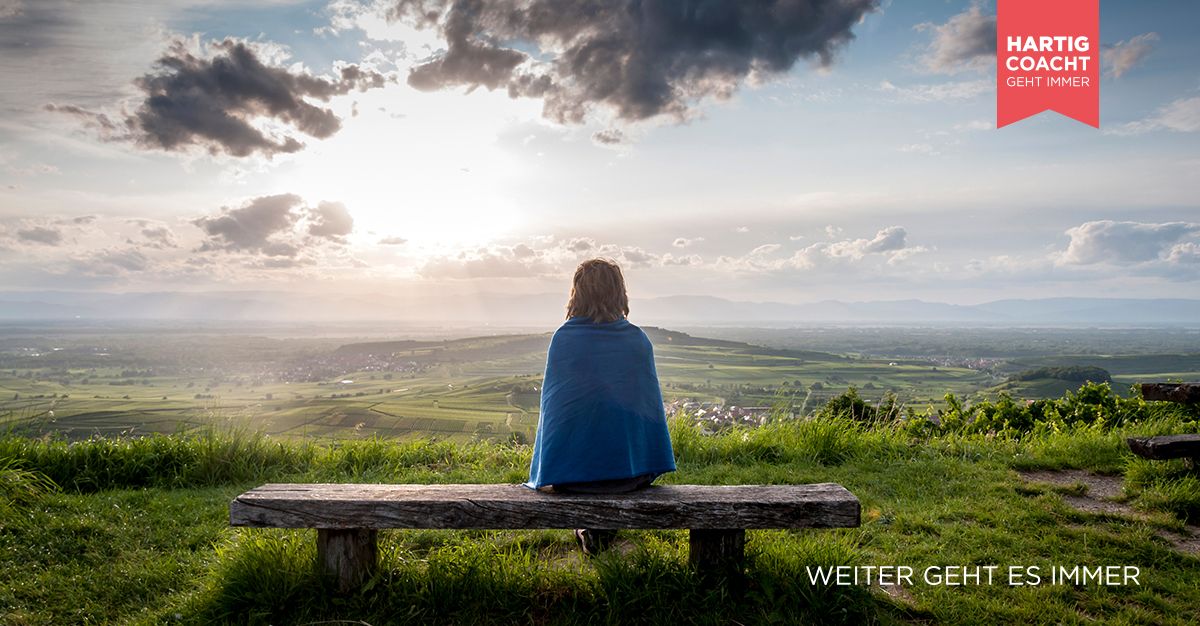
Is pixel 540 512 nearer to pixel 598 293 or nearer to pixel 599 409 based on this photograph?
pixel 599 409

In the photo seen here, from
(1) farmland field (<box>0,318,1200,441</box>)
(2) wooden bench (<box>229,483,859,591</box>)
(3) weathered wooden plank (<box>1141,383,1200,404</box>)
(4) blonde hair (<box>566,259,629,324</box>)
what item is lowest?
(1) farmland field (<box>0,318,1200,441</box>)

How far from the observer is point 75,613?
11.6 feet

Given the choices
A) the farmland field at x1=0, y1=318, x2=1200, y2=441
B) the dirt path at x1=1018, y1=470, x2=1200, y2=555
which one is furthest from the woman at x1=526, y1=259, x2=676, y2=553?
the farmland field at x1=0, y1=318, x2=1200, y2=441

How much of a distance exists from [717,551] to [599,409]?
3.48ft

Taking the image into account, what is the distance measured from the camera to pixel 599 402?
12.0ft

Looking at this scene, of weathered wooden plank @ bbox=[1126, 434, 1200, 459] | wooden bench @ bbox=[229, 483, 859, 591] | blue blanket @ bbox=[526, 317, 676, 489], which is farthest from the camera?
weathered wooden plank @ bbox=[1126, 434, 1200, 459]

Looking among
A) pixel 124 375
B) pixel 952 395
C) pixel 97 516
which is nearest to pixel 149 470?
pixel 97 516

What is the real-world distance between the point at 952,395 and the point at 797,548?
266 inches

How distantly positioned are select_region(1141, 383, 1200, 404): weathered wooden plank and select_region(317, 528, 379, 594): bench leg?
7047 millimetres

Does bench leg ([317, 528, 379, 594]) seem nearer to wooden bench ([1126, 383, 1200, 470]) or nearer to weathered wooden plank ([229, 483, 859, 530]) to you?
weathered wooden plank ([229, 483, 859, 530])

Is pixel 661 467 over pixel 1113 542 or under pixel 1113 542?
over

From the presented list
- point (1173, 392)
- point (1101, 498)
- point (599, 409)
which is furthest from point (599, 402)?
point (1173, 392)

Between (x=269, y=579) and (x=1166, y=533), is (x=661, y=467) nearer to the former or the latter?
(x=269, y=579)

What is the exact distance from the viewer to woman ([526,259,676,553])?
11.9 ft
